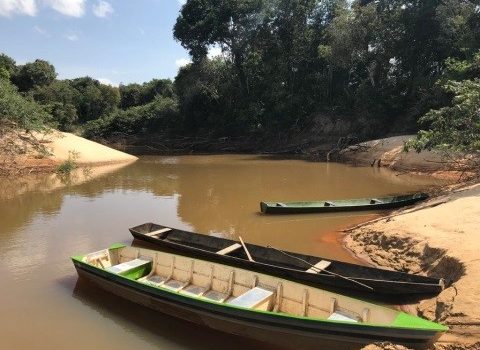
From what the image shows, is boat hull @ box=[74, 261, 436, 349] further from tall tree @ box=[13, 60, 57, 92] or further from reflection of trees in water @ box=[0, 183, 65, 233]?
tall tree @ box=[13, 60, 57, 92]

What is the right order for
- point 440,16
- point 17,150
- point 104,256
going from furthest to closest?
1. point 440,16
2. point 17,150
3. point 104,256

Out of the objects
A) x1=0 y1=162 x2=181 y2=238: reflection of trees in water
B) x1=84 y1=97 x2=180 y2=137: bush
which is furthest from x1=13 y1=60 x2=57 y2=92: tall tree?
x1=0 y1=162 x2=181 y2=238: reflection of trees in water

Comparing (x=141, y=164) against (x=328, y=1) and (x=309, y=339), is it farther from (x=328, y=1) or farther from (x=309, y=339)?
(x=309, y=339)

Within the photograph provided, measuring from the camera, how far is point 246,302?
6.64 metres

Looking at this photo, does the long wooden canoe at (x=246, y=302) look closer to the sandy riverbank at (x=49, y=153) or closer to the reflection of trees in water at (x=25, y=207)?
the reflection of trees in water at (x=25, y=207)

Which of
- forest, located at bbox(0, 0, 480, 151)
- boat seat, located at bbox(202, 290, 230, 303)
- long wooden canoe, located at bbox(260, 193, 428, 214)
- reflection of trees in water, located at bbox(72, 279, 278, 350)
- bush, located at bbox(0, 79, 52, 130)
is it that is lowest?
reflection of trees in water, located at bbox(72, 279, 278, 350)

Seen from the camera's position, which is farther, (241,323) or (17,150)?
(17,150)

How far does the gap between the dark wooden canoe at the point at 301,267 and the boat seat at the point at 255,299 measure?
1.23 metres

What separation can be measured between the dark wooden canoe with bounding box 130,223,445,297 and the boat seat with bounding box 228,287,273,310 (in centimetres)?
123

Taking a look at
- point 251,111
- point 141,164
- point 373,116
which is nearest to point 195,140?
point 251,111

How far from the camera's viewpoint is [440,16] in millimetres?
27750

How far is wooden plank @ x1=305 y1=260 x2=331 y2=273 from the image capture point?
806cm

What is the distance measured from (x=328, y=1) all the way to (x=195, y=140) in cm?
1704

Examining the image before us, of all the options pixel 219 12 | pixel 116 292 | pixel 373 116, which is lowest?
pixel 116 292
